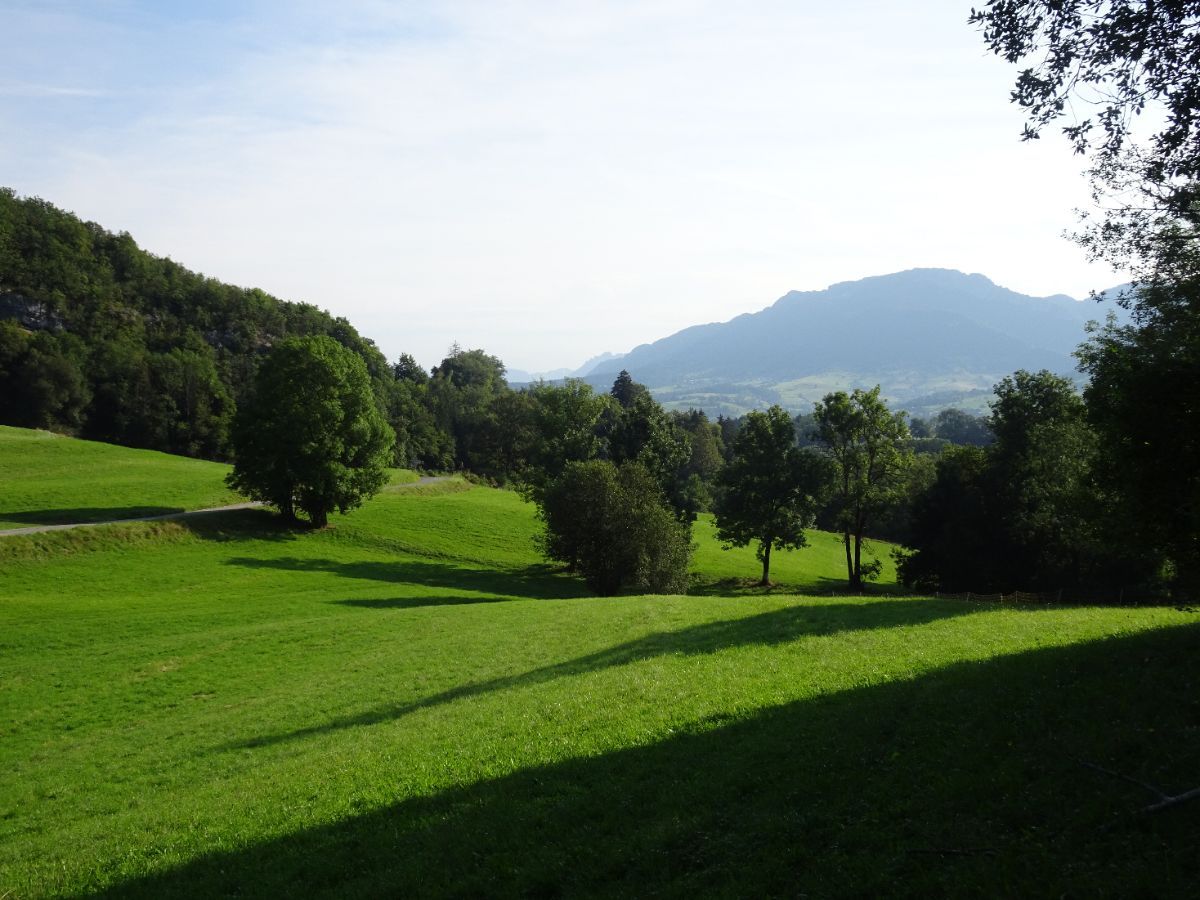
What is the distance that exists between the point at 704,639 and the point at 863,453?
41.4m

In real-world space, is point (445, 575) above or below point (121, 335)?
below

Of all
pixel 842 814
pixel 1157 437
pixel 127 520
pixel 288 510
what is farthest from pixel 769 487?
pixel 842 814

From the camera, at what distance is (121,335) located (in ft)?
454

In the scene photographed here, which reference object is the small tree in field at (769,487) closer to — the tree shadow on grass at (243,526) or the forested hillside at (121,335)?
the tree shadow on grass at (243,526)

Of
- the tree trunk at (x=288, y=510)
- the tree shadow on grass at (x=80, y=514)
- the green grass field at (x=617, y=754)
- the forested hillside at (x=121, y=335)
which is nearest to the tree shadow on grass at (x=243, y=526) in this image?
the tree trunk at (x=288, y=510)

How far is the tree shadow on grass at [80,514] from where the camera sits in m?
56.6

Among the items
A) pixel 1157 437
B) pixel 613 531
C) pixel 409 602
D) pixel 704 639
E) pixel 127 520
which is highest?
pixel 1157 437

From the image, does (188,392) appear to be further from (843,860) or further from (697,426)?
(843,860)

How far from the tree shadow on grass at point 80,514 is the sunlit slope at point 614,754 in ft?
83.4

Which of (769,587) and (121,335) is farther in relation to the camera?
(121,335)

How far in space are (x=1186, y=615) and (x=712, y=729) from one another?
14817 millimetres

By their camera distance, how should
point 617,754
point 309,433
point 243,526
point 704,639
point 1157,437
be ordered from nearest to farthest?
point 1157,437 → point 617,754 → point 704,639 → point 309,433 → point 243,526

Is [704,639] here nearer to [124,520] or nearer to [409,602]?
[409,602]

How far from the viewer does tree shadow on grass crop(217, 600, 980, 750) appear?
71.1 ft
